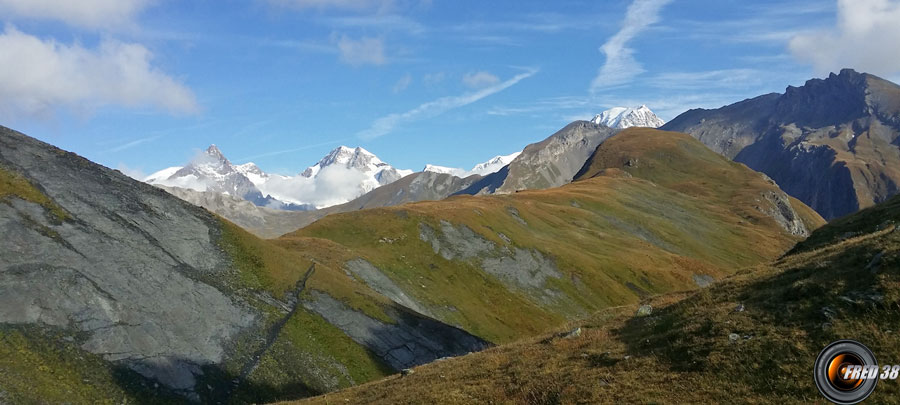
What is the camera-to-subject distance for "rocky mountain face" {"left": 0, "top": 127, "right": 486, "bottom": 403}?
37.7 m

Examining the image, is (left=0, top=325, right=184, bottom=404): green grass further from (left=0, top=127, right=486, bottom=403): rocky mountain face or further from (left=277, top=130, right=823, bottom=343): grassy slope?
(left=277, top=130, right=823, bottom=343): grassy slope

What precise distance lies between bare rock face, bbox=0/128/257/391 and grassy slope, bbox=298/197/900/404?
1844cm

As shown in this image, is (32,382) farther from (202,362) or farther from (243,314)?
(243,314)

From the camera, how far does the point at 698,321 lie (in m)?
25.4

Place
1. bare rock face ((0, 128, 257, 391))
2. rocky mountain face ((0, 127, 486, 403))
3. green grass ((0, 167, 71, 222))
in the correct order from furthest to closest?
green grass ((0, 167, 71, 222)) → bare rock face ((0, 128, 257, 391)) → rocky mountain face ((0, 127, 486, 403))

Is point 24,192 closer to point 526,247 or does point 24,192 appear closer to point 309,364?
point 309,364

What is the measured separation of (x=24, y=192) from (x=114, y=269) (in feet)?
38.8

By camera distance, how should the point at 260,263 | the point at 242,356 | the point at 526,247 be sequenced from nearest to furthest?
the point at 242,356, the point at 260,263, the point at 526,247

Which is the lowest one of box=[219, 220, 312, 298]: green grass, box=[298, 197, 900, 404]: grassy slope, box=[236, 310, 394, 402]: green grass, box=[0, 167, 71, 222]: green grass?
box=[236, 310, 394, 402]: green grass

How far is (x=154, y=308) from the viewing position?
148 feet

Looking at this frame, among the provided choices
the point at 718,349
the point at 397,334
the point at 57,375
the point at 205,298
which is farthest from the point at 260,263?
the point at 718,349

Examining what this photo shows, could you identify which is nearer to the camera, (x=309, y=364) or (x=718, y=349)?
(x=718, y=349)

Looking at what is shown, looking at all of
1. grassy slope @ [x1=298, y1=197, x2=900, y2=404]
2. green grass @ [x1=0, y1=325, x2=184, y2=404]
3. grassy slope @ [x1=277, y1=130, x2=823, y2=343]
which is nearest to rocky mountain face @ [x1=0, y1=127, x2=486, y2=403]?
green grass @ [x1=0, y1=325, x2=184, y2=404]

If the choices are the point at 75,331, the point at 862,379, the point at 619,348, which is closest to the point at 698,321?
the point at 619,348
